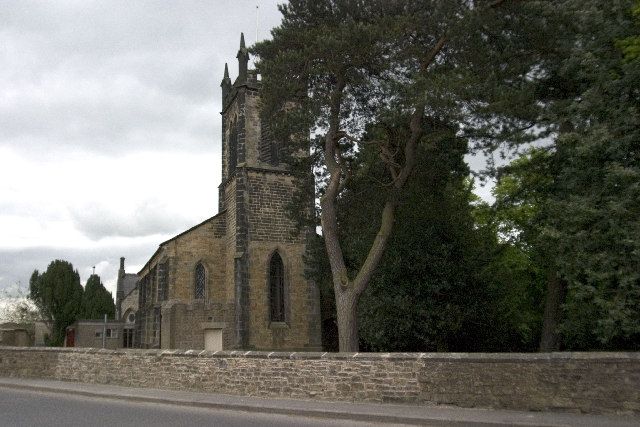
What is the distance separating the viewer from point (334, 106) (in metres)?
16.4

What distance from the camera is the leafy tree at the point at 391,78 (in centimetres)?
1420

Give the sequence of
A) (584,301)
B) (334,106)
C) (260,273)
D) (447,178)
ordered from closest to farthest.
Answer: (584,301), (334,106), (447,178), (260,273)

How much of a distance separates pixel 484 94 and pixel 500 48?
2.00 m

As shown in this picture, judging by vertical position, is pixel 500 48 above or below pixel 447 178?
above

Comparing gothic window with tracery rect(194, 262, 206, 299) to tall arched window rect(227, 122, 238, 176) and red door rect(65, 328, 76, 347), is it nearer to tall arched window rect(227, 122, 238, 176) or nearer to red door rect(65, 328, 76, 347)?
tall arched window rect(227, 122, 238, 176)

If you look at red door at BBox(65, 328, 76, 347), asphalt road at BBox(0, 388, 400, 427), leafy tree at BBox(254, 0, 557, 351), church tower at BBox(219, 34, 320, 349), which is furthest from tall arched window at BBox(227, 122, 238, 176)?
red door at BBox(65, 328, 76, 347)

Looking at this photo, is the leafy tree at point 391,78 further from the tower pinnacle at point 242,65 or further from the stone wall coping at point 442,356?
the tower pinnacle at point 242,65

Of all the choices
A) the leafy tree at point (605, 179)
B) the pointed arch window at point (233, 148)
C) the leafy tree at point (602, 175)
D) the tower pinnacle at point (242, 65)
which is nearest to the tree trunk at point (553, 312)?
the leafy tree at point (602, 175)

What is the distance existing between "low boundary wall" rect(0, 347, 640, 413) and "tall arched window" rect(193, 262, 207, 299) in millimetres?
10974

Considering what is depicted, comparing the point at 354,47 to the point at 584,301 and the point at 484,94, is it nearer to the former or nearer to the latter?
the point at 484,94

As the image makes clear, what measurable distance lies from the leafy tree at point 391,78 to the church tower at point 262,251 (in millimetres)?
9746

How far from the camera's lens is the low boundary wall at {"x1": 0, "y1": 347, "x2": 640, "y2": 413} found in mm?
9914

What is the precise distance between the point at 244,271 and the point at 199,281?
9.86 feet

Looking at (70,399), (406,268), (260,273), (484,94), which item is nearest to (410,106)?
(484,94)
